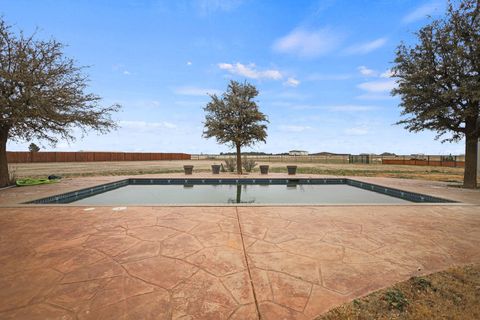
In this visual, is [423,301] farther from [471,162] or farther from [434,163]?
[434,163]

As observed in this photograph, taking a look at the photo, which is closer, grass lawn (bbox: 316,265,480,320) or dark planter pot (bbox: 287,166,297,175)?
grass lawn (bbox: 316,265,480,320)

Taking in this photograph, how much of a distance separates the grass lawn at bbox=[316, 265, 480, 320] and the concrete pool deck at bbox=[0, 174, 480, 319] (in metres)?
0.13

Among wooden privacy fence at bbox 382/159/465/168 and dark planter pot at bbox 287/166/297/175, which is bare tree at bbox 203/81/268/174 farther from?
wooden privacy fence at bbox 382/159/465/168

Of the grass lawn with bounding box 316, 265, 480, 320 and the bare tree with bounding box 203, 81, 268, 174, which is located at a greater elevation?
the bare tree with bounding box 203, 81, 268, 174

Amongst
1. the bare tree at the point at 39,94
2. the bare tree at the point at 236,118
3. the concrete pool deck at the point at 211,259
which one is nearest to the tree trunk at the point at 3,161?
the bare tree at the point at 39,94

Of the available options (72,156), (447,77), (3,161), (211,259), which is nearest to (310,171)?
(447,77)

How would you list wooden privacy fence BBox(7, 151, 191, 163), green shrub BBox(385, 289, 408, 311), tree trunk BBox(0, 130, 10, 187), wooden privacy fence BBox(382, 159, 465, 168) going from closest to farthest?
green shrub BBox(385, 289, 408, 311), tree trunk BBox(0, 130, 10, 187), wooden privacy fence BBox(382, 159, 465, 168), wooden privacy fence BBox(7, 151, 191, 163)

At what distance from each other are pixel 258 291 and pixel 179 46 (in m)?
16.5

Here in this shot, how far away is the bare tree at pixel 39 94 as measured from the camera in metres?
8.66

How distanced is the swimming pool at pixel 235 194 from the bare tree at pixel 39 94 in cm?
350

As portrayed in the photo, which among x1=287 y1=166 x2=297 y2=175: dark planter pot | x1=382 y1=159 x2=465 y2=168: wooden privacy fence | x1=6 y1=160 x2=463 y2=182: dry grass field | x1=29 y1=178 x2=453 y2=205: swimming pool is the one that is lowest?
x1=29 y1=178 x2=453 y2=205: swimming pool

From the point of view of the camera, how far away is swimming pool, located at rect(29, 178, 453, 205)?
8.16 metres

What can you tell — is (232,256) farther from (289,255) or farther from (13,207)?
(13,207)

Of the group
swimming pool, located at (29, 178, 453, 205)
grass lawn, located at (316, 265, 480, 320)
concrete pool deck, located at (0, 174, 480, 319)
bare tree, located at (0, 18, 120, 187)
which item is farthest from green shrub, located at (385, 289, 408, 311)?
bare tree, located at (0, 18, 120, 187)
